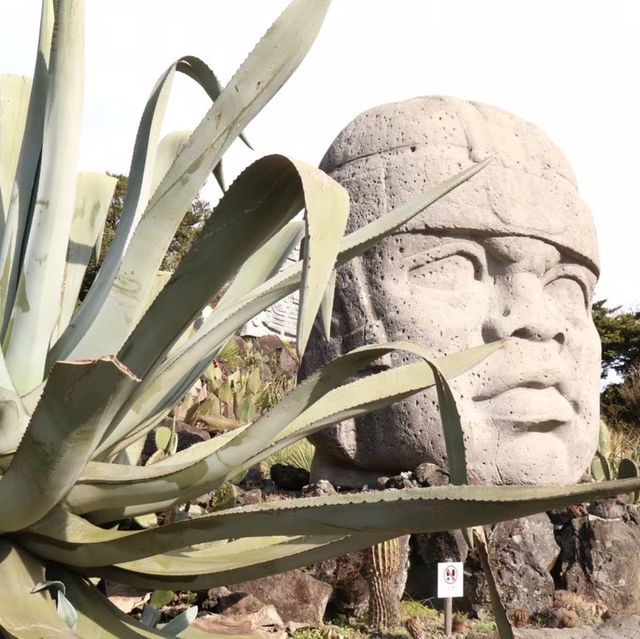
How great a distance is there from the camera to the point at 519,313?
4180 millimetres

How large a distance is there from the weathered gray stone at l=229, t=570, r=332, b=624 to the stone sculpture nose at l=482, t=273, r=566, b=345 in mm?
1596

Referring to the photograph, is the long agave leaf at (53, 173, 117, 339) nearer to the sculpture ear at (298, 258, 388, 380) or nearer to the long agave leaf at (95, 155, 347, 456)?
the long agave leaf at (95, 155, 347, 456)

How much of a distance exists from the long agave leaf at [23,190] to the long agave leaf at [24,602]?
1.31 feet

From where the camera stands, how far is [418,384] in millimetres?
1365

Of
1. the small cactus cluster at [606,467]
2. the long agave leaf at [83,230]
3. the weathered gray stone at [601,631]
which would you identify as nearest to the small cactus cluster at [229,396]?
the small cactus cluster at [606,467]

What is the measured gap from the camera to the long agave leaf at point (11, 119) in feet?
5.31

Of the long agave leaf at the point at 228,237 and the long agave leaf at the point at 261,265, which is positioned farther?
the long agave leaf at the point at 261,265

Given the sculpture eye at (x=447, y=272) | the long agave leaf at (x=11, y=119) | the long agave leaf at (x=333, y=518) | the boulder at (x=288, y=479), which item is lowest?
the long agave leaf at (x=333, y=518)

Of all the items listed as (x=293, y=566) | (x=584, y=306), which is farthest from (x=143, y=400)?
(x=584, y=306)

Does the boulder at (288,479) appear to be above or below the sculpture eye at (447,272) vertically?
below

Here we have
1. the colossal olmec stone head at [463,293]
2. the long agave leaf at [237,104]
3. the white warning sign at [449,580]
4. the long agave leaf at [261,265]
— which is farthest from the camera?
the colossal olmec stone head at [463,293]

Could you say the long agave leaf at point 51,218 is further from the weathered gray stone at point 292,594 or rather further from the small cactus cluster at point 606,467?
the small cactus cluster at point 606,467

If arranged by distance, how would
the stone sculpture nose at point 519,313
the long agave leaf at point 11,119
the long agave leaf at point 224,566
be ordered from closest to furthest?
the long agave leaf at point 224,566 → the long agave leaf at point 11,119 → the stone sculpture nose at point 519,313

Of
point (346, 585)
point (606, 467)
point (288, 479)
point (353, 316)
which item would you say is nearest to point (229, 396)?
point (288, 479)
